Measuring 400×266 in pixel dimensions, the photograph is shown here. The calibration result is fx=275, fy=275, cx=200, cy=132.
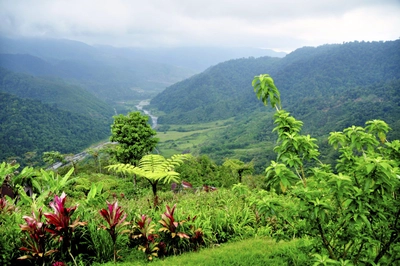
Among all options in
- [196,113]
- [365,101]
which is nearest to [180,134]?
[196,113]

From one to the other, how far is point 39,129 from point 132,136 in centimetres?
8385

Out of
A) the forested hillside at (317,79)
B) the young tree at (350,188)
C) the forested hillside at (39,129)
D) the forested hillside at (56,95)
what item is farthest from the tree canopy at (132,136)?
the forested hillside at (317,79)

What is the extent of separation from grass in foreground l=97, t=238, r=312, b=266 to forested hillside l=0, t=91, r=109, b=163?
72.3 metres

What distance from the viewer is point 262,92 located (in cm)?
306

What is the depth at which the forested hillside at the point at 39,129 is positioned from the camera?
73.6 metres

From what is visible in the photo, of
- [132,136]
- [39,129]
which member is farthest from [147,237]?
[39,129]

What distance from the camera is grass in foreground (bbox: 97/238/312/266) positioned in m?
3.74

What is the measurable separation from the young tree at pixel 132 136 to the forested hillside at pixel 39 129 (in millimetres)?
62060

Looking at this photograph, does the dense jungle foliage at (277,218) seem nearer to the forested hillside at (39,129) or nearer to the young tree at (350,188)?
the young tree at (350,188)

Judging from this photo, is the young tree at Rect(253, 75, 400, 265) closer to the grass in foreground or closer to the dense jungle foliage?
the dense jungle foliage

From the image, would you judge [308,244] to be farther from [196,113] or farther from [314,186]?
[196,113]

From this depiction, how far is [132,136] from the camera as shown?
13.8 m

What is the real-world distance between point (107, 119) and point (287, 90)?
96.4 meters

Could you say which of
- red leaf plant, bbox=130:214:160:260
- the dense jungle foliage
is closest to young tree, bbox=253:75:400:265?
the dense jungle foliage
